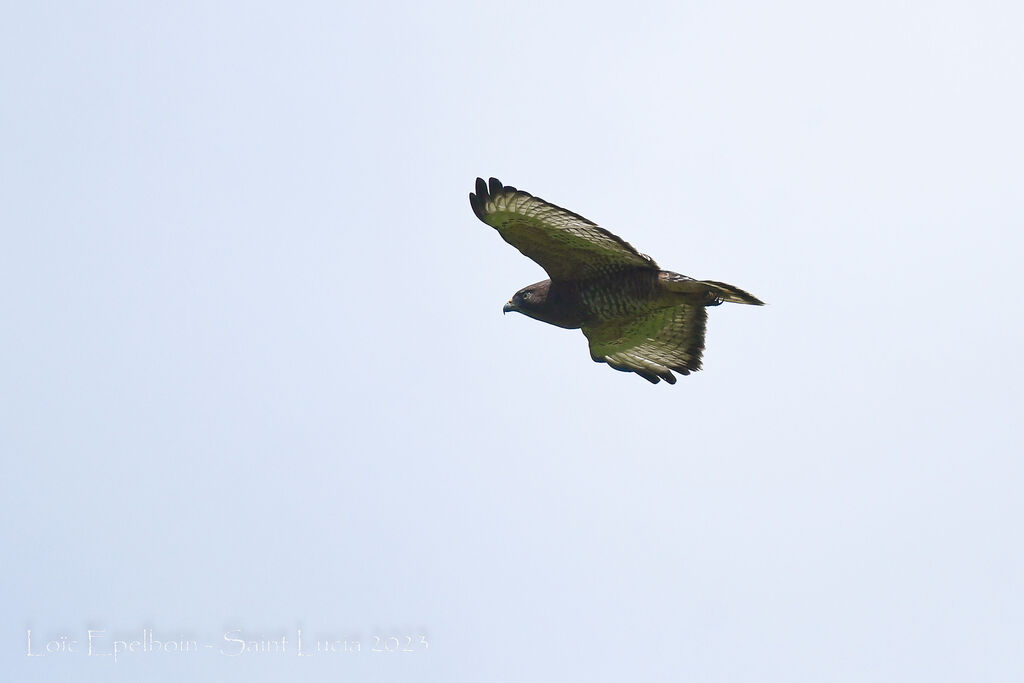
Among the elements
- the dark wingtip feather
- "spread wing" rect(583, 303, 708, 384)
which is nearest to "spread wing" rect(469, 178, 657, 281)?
the dark wingtip feather

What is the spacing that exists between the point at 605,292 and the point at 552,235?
93 centimetres

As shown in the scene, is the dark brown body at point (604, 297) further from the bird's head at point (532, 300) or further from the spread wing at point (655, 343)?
the spread wing at point (655, 343)

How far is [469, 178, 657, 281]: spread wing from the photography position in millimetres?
12852

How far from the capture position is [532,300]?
13984mm

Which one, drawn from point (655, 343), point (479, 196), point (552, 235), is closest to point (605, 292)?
point (552, 235)

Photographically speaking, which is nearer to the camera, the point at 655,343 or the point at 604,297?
the point at 604,297

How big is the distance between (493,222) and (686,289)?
6.61 ft

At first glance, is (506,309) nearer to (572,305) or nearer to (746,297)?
(572,305)

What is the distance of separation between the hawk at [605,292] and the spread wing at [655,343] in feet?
0.04

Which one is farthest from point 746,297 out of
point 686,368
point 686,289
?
point 686,368

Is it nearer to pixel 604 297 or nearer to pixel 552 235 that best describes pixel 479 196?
pixel 552 235

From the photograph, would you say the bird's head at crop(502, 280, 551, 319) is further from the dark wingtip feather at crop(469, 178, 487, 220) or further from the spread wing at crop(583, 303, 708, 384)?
the dark wingtip feather at crop(469, 178, 487, 220)

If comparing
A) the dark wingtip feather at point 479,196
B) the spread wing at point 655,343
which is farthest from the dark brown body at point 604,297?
the dark wingtip feather at point 479,196

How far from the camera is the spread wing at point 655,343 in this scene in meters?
14.4
